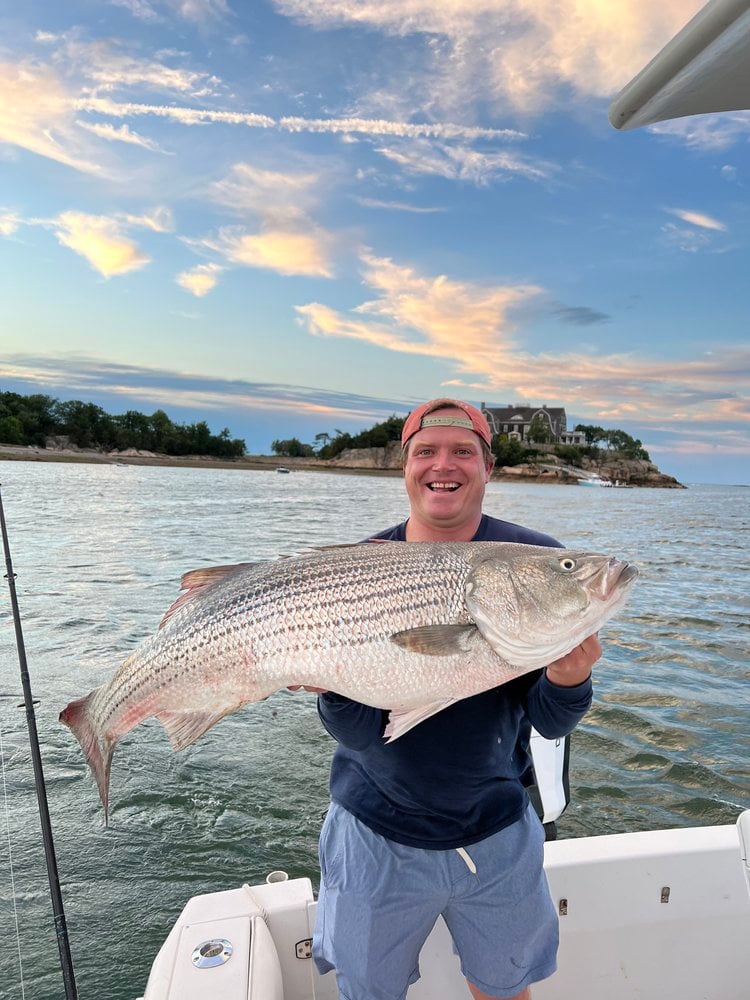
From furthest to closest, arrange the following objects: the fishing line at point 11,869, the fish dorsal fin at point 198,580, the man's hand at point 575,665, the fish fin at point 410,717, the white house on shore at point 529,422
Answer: the white house on shore at point 529,422
the fishing line at point 11,869
the fish dorsal fin at point 198,580
the man's hand at point 575,665
the fish fin at point 410,717

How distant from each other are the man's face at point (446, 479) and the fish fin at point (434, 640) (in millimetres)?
686

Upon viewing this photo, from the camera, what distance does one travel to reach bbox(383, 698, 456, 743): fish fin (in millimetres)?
2396

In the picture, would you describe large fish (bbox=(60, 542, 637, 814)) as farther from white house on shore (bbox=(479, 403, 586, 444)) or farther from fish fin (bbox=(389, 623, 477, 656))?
white house on shore (bbox=(479, 403, 586, 444))

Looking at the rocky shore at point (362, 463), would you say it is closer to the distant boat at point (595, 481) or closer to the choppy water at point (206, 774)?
the distant boat at point (595, 481)

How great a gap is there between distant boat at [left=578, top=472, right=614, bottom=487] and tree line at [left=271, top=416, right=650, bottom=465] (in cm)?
607

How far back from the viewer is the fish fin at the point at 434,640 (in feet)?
7.94

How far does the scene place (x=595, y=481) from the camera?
12238 cm

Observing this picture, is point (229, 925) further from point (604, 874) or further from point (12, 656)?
point (12, 656)

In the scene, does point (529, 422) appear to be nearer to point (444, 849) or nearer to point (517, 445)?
point (517, 445)

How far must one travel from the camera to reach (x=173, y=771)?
672cm

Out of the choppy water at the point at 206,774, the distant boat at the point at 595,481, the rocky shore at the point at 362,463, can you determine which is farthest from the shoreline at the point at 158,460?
the choppy water at the point at 206,774

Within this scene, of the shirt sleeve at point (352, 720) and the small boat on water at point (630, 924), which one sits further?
the small boat on water at point (630, 924)

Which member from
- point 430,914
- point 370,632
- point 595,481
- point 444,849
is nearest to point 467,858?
point 444,849

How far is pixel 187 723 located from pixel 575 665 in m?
1.47
